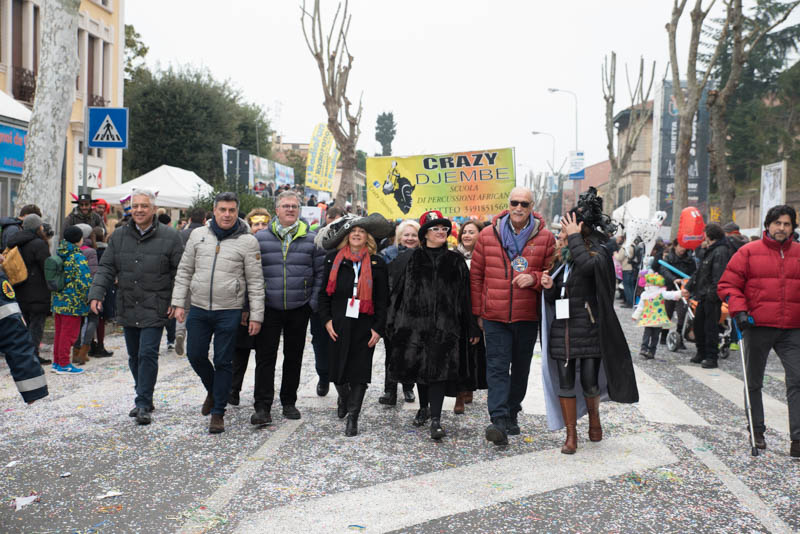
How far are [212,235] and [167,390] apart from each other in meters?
2.28

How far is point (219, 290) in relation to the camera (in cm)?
607

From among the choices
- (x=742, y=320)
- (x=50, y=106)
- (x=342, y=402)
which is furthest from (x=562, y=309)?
(x=50, y=106)

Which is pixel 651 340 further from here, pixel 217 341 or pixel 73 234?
pixel 73 234

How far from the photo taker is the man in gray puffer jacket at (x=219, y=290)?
6098 millimetres

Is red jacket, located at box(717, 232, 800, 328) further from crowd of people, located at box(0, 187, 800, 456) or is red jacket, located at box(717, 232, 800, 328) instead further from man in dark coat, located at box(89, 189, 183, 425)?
man in dark coat, located at box(89, 189, 183, 425)

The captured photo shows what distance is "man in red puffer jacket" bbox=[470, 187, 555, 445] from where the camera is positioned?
588 cm

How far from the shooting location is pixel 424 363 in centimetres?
605

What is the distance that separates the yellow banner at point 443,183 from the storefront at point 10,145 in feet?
20.3

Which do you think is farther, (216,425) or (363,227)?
(363,227)

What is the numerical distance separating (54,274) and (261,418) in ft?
12.5

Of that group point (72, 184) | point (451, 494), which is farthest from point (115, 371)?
point (72, 184)

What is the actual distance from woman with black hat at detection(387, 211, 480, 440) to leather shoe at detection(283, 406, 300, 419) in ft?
3.44

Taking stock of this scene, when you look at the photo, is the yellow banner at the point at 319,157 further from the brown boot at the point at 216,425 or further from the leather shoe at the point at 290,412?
the brown boot at the point at 216,425

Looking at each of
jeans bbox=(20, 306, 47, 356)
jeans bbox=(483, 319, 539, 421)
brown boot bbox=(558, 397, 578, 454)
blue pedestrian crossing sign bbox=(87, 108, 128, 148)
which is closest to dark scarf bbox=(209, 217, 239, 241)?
jeans bbox=(483, 319, 539, 421)
